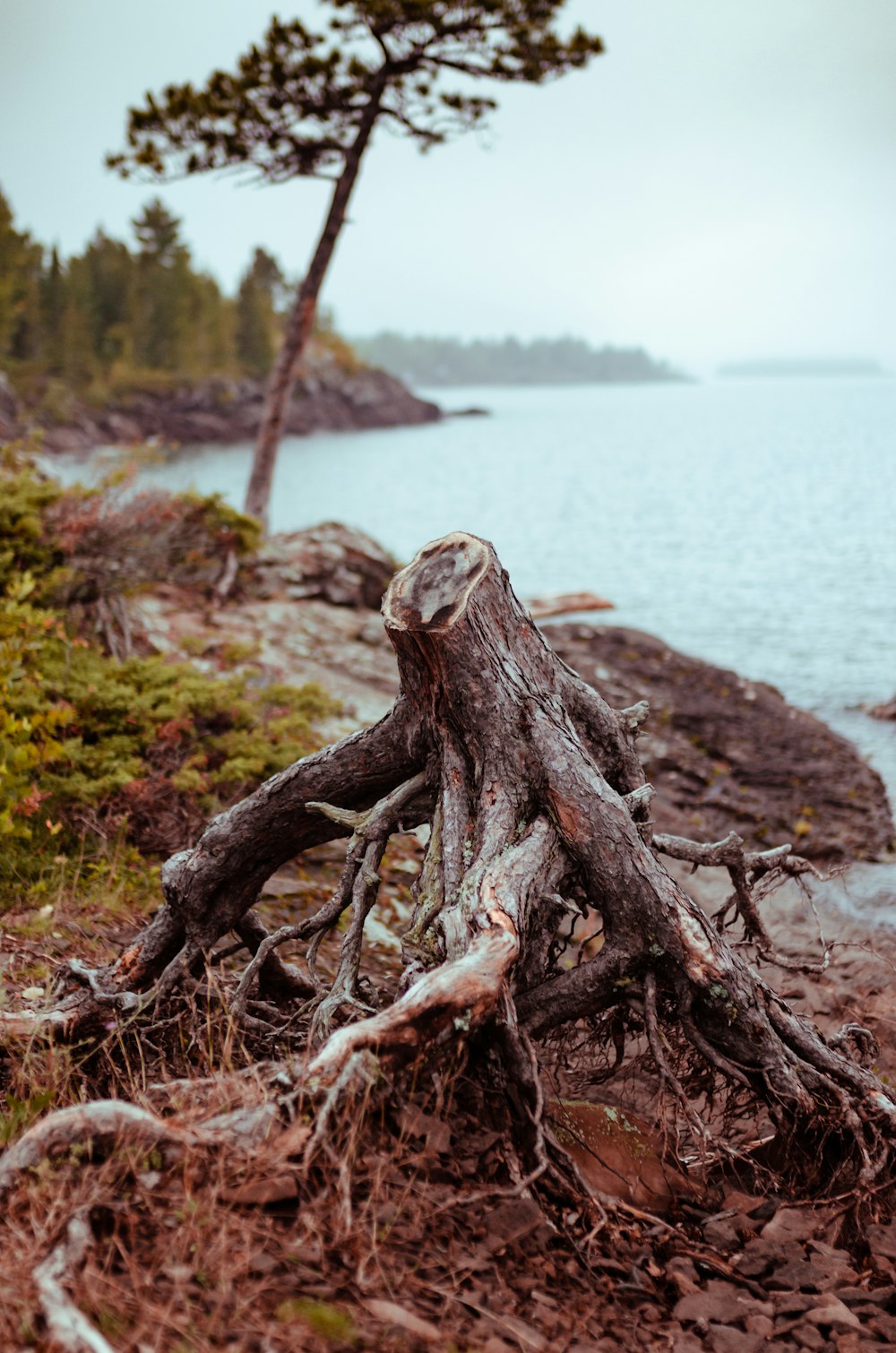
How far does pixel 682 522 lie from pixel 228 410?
43738 millimetres

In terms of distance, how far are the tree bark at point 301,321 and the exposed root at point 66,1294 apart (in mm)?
13751

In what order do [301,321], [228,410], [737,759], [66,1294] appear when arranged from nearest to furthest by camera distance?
[66,1294]
[737,759]
[301,321]
[228,410]

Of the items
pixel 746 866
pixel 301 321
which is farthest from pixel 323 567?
pixel 746 866

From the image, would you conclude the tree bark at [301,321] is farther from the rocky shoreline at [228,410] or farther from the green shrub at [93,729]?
the rocky shoreline at [228,410]

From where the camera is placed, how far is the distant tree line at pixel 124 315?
198ft

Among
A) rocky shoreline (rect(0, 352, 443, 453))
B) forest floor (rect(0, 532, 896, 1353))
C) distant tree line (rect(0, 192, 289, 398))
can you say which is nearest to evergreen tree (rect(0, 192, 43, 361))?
distant tree line (rect(0, 192, 289, 398))

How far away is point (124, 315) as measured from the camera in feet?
228

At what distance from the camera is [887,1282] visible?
3.29 m

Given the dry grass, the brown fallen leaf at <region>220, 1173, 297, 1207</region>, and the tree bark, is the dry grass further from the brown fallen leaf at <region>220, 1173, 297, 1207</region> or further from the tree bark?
the tree bark

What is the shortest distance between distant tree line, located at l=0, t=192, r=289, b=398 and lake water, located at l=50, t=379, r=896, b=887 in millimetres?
13372

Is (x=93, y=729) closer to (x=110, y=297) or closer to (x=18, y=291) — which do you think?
(x=18, y=291)

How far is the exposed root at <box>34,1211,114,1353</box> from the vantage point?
2.06m

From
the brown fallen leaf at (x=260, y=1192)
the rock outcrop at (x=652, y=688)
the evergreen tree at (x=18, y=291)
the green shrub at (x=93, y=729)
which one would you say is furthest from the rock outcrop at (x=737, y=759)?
the evergreen tree at (x=18, y=291)

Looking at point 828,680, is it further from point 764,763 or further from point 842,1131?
point 842,1131
